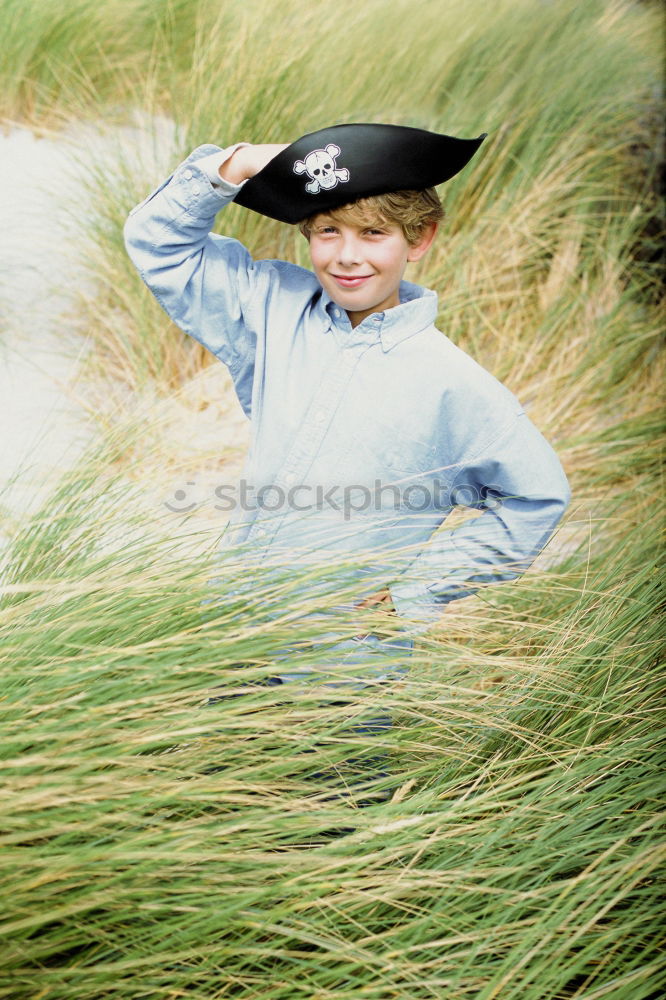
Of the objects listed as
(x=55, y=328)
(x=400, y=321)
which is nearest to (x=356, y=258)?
(x=400, y=321)

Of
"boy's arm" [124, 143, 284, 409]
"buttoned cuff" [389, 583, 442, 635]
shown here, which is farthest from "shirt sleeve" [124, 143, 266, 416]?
"buttoned cuff" [389, 583, 442, 635]

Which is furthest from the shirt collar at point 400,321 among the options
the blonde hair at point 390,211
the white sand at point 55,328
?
the white sand at point 55,328

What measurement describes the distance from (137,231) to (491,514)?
653 millimetres

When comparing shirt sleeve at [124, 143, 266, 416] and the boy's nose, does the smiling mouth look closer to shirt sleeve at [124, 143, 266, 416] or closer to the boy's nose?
the boy's nose

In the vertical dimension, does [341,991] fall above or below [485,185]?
below

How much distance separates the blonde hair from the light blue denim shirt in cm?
11

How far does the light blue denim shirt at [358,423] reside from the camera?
1.39 meters

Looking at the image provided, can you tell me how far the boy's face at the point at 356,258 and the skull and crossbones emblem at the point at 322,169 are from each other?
63 millimetres

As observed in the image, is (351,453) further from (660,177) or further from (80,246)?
(660,177)

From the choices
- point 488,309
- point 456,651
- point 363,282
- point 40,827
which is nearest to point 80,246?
point 488,309

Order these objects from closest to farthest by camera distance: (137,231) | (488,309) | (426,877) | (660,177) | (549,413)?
(426,877)
(137,231)
(549,413)
(488,309)
(660,177)

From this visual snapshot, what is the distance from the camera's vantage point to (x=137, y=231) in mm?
1372

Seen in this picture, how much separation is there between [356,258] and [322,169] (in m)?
0.13

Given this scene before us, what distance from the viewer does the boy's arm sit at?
1352 mm
